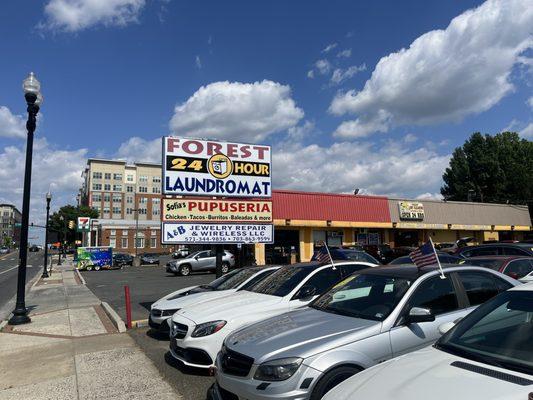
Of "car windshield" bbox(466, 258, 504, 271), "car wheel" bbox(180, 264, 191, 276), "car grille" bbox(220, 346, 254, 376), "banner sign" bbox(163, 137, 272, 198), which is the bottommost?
"car wheel" bbox(180, 264, 191, 276)

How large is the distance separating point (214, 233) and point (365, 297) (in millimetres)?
7712

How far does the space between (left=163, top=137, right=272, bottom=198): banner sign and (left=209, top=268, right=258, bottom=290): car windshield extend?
2.95m

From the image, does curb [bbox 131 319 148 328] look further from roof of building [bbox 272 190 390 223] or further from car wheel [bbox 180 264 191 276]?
roof of building [bbox 272 190 390 223]

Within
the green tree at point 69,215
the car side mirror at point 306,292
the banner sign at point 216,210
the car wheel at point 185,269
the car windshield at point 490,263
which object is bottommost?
the car wheel at point 185,269

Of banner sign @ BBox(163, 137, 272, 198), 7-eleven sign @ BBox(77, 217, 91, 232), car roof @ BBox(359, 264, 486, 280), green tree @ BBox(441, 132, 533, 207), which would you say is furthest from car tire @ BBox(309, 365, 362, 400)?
7-eleven sign @ BBox(77, 217, 91, 232)

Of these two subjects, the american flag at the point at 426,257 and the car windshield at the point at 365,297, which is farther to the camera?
the american flag at the point at 426,257

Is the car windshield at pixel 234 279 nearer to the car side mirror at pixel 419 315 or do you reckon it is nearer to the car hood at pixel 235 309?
the car hood at pixel 235 309

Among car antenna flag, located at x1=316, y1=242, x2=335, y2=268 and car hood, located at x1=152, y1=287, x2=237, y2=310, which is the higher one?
car antenna flag, located at x1=316, y1=242, x2=335, y2=268

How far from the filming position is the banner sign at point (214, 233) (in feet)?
38.3

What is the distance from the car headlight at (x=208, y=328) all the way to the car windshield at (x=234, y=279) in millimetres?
2914

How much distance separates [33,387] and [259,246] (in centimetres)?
2484

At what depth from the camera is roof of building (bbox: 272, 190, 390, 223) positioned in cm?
3114

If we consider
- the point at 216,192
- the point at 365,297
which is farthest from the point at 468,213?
the point at 365,297

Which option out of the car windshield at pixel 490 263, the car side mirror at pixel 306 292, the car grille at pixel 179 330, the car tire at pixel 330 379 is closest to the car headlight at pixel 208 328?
the car grille at pixel 179 330
